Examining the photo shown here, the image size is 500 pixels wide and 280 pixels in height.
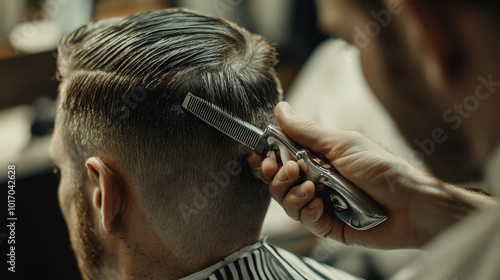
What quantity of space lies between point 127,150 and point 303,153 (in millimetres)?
421

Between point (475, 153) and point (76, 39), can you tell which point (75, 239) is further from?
point (475, 153)

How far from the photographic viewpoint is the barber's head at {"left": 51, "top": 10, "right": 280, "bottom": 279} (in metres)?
1.12

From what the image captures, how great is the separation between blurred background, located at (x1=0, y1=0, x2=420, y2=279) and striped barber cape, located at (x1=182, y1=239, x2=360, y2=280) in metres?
0.81

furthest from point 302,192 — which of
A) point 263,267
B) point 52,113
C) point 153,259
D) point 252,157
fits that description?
point 52,113

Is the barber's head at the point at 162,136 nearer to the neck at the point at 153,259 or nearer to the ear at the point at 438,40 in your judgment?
the neck at the point at 153,259

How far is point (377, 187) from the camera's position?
1.12 m

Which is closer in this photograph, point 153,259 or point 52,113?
point 153,259

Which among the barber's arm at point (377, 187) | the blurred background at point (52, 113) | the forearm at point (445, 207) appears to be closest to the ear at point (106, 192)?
the barber's arm at point (377, 187)

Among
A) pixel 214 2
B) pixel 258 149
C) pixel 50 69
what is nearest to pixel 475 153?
pixel 258 149

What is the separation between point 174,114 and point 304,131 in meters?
0.31

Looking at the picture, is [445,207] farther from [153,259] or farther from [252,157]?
[153,259]

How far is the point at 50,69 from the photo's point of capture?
2.52m

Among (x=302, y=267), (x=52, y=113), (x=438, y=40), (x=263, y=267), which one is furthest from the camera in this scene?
(x=52, y=113)

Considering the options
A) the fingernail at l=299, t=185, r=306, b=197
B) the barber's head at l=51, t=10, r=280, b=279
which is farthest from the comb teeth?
the fingernail at l=299, t=185, r=306, b=197
